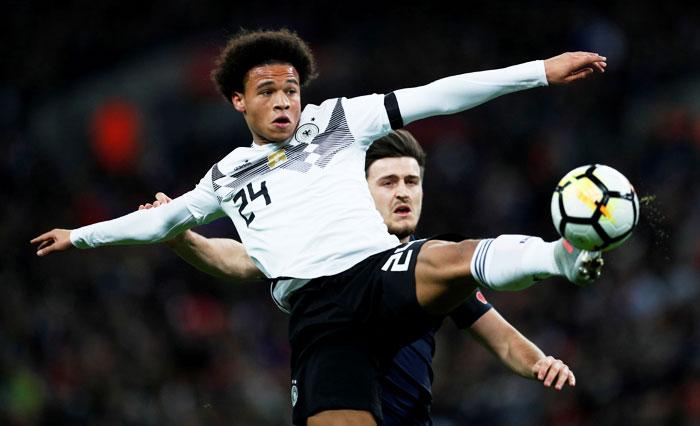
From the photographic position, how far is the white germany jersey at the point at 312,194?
5.49 metres

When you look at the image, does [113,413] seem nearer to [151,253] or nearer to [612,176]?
[151,253]

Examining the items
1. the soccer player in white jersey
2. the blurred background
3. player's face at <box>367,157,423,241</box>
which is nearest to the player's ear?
the soccer player in white jersey

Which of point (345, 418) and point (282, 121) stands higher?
point (282, 121)

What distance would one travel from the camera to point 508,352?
247 inches

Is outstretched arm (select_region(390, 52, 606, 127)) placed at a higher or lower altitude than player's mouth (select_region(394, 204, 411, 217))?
higher

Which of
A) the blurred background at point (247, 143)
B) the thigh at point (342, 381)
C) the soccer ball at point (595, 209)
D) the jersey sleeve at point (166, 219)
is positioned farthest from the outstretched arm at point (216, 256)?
the blurred background at point (247, 143)

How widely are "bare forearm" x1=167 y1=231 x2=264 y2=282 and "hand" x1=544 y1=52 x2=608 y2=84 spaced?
2.22 metres

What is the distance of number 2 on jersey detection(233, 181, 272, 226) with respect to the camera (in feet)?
18.9

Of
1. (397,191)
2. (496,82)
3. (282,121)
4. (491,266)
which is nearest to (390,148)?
(397,191)

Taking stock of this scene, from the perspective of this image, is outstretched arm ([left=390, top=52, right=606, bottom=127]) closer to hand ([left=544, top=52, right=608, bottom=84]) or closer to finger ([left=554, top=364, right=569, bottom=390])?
hand ([left=544, top=52, right=608, bottom=84])

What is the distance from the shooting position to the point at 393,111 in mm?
5617

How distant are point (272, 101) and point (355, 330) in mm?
1235

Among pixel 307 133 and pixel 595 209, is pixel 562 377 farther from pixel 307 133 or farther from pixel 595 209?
pixel 307 133

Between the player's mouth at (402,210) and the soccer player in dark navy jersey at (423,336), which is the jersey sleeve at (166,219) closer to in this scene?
the soccer player in dark navy jersey at (423,336)
